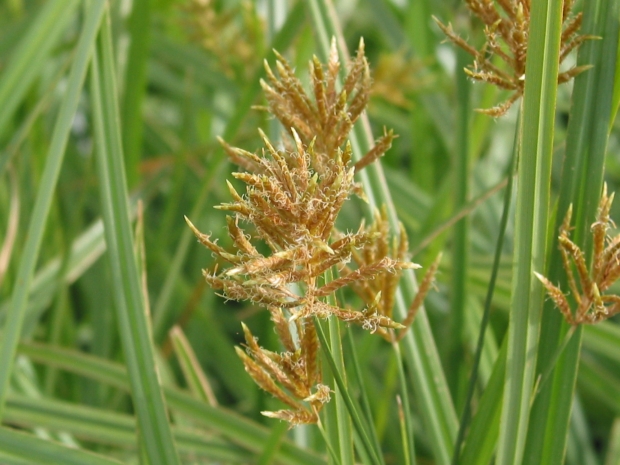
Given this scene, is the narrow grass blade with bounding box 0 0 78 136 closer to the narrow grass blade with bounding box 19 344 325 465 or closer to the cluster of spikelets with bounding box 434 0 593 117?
the narrow grass blade with bounding box 19 344 325 465

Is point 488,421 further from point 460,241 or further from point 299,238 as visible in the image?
point 460,241

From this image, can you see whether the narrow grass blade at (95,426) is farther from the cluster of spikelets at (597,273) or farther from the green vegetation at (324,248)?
the cluster of spikelets at (597,273)

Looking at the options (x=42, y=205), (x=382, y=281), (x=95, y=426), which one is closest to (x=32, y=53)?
(x=42, y=205)

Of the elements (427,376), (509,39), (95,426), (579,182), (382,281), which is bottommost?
(95,426)

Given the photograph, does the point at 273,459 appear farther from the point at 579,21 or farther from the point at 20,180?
the point at 20,180

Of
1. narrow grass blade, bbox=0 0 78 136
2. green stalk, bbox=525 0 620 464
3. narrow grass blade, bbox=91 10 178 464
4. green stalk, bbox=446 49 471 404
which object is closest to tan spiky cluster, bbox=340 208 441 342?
green stalk, bbox=525 0 620 464
